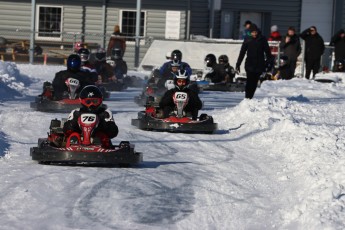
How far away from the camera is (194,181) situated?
35.3 feet

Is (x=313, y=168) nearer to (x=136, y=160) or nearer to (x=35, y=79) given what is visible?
(x=136, y=160)

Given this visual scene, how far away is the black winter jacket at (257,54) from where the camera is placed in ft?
64.8

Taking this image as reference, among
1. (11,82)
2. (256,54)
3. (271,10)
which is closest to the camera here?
(256,54)

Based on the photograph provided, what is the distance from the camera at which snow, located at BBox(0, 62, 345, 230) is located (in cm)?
860

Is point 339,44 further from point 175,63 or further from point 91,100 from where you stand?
point 91,100

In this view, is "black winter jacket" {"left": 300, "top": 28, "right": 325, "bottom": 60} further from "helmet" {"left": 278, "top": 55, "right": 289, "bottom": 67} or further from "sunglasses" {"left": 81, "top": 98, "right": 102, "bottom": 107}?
"sunglasses" {"left": 81, "top": 98, "right": 102, "bottom": 107}

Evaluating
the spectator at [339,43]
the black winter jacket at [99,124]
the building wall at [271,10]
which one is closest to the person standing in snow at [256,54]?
the black winter jacket at [99,124]

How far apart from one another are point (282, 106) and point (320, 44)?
34.8ft

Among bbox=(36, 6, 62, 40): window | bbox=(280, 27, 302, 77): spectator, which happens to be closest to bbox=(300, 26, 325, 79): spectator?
bbox=(280, 27, 302, 77): spectator

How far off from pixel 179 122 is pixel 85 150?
4244 millimetres

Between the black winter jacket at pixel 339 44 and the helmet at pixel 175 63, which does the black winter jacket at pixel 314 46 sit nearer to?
the black winter jacket at pixel 339 44

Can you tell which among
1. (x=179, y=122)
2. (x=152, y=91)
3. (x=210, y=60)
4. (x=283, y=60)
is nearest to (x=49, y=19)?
(x=283, y=60)

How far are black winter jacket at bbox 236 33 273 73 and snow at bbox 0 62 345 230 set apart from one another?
2.43 metres

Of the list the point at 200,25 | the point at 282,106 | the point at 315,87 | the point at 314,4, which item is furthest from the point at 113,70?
the point at 314,4
